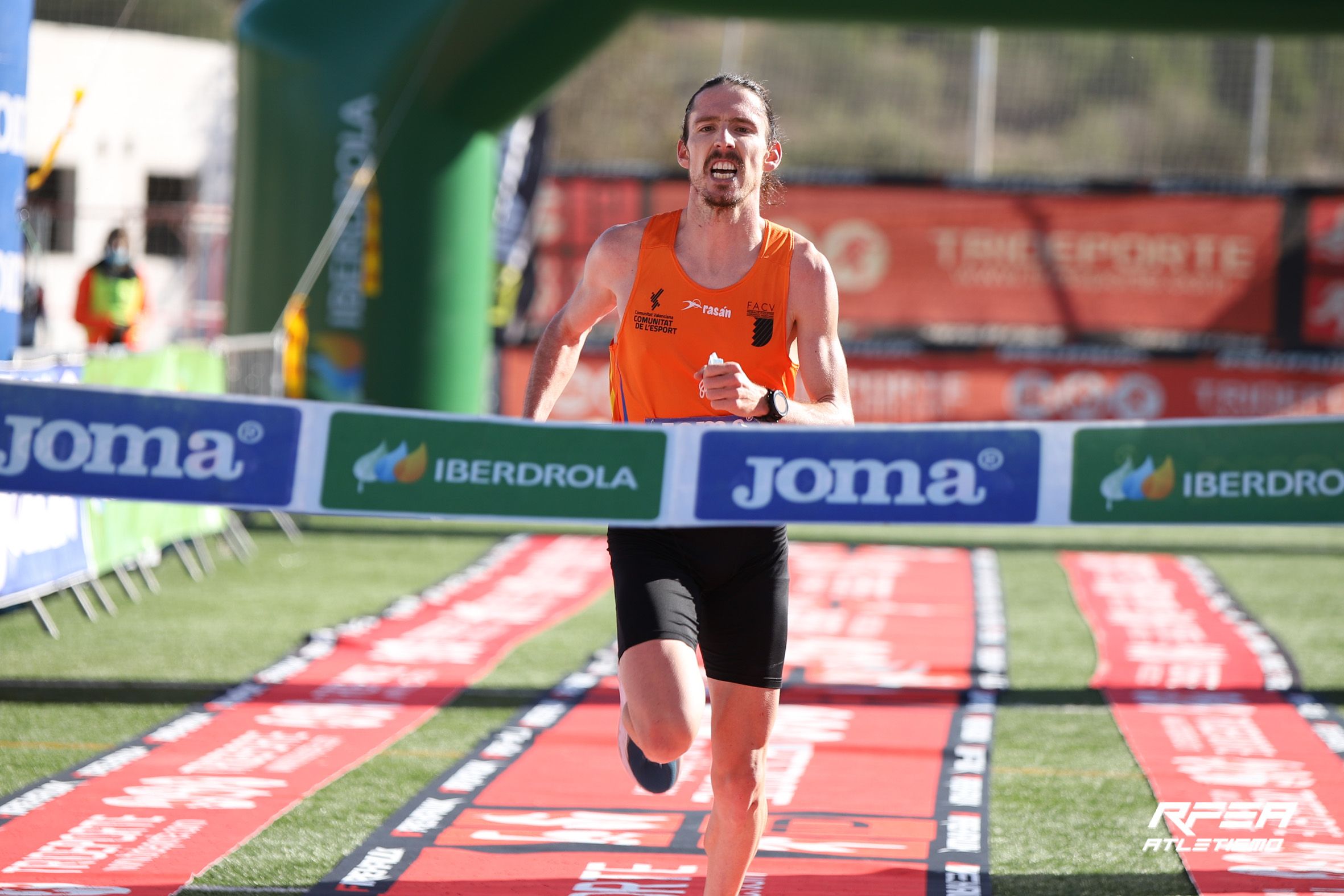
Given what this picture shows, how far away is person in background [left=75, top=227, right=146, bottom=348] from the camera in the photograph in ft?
40.8

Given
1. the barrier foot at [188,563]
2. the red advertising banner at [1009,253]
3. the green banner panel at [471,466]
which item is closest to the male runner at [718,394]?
the green banner panel at [471,466]

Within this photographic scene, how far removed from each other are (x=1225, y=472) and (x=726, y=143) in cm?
135

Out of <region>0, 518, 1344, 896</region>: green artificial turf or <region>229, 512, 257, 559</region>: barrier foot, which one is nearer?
<region>0, 518, 1344, 896</region>: green artificial turf

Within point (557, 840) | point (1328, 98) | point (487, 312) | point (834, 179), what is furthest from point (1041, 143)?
point (557, 840)

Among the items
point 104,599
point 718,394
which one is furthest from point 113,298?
point 718,394

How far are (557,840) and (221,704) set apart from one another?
88.6 inches

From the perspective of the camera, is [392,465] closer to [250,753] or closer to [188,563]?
[250,753]

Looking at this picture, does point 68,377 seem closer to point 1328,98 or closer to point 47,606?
point 47,606

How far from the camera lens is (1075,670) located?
24.0ft

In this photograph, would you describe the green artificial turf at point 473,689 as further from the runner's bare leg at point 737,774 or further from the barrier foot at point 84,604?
the runner's bare leg at point 737,774

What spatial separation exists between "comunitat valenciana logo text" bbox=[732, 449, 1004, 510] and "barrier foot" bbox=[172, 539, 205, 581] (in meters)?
6.55

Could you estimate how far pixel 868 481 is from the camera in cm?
370

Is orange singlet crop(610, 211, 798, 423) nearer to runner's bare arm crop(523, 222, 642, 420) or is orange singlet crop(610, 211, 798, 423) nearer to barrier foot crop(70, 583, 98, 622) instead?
runner's bare arm crop(523, 222, 642, 420)

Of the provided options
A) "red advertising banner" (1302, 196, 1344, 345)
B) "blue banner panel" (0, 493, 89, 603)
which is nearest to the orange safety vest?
"blue banner panel" (0, 493, 89, 603)
